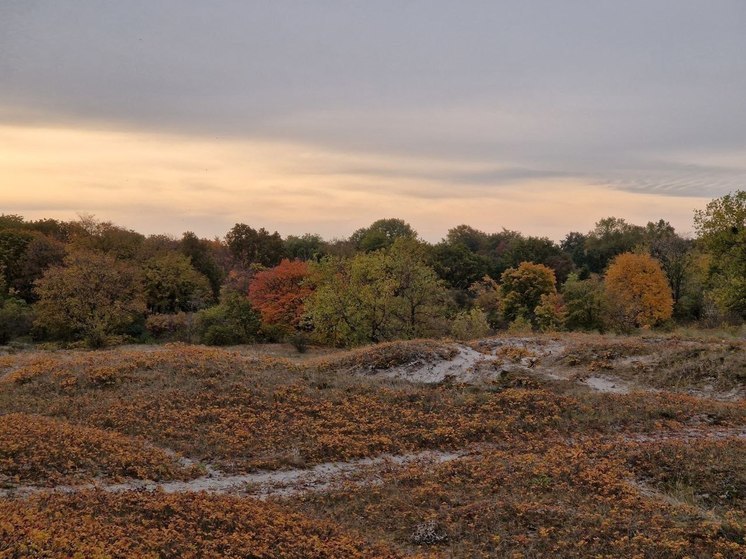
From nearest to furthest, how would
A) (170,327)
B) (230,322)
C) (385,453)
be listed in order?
1. (385,453)
2. (230,322)
3. (170,327)

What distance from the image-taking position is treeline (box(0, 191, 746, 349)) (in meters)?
45.9

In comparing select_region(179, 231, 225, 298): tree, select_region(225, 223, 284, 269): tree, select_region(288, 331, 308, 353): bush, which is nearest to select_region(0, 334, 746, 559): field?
select_region(288, 331, 308, 353): bush

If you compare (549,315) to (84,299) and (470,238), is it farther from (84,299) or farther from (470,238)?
(470,238)

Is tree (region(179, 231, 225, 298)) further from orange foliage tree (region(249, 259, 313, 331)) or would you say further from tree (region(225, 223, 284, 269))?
orange foliage tree (region(249, 259, 313, 331))

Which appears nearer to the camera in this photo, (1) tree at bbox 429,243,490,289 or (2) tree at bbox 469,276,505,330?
(2) tree at bbox 469,276,505,330

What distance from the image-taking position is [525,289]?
2795 inches

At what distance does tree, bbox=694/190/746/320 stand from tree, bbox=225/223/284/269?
2530 inches

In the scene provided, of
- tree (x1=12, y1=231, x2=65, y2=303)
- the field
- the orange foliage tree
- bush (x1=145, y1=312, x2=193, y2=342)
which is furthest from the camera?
tree (x1=12, y1=231, x2=65, y2=303)

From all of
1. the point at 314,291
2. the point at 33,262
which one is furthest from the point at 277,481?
the point at 33,262

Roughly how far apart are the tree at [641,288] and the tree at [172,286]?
48.7 m

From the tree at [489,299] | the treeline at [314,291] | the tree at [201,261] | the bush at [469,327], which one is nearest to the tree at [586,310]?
the treeline at [314,291]

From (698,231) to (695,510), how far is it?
37967 millimetres

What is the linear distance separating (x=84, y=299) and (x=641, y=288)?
54.9 metres

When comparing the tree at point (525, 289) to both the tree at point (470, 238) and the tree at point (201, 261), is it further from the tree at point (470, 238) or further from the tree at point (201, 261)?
the tree at point (470, 238)
